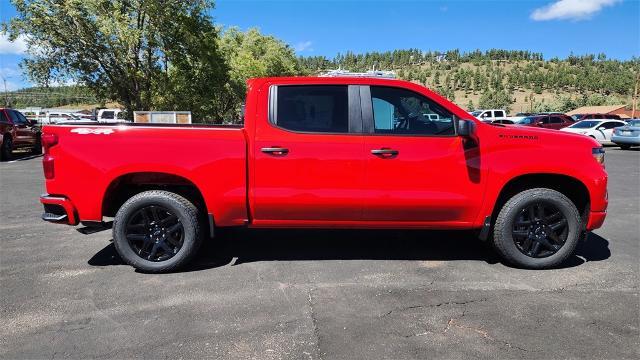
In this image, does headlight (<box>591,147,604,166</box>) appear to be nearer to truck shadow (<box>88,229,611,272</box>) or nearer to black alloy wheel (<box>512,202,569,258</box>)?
black alloy wheel (<box>512,202,569,258</box>)

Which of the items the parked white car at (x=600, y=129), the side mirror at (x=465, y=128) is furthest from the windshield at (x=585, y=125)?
the side mirror at (x=465, y=128)

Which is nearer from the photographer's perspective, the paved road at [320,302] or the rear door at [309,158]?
the paved road at [320,302]

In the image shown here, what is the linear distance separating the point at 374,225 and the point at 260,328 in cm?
166

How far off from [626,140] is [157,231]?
22.9 metres

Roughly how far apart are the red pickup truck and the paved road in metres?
0.46

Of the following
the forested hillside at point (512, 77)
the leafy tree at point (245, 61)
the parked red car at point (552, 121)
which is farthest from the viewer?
the forested hillside at point (512, 77)

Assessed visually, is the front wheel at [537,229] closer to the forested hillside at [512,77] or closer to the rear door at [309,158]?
the rear door at [309,158]

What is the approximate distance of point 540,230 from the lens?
4.66m

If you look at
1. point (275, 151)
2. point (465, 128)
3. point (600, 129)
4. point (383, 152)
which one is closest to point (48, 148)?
point (275, 151)

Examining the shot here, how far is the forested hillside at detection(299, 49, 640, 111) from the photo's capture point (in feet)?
229

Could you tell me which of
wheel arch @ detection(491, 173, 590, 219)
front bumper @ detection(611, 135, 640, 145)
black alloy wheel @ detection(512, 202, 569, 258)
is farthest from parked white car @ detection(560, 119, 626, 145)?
black alloy wheel @ detection(512, 202, 569, 258)

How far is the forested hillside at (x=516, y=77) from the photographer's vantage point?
6994 centimetres

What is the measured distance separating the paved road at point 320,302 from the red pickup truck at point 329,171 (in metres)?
0.46

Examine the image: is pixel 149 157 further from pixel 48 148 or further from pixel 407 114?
pixel 407 114
